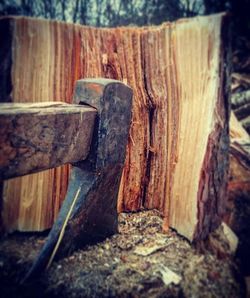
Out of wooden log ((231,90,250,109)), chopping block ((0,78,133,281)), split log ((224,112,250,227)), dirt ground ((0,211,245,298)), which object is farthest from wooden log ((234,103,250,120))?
chopping block ((0,78,133,281))

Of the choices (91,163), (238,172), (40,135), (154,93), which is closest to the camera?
(40,135)

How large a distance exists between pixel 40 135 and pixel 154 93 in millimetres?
775

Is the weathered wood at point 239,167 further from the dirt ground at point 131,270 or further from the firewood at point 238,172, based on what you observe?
the dirt ground at point 131,270

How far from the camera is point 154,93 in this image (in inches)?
60.3

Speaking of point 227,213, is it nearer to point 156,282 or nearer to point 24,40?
point 156,282

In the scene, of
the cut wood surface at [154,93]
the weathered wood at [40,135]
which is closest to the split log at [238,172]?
the cut wood surface at [154,93]

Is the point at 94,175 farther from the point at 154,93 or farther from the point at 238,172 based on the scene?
the point at 238,172

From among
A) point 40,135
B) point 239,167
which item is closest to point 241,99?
point 239,167

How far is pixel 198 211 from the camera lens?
4.54ft

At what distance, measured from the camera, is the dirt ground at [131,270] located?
45.4 inches

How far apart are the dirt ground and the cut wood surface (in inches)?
5.1

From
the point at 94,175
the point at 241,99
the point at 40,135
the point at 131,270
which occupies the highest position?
the point at 241,99

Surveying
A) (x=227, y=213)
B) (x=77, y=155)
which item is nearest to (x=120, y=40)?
(x=77, y=155)

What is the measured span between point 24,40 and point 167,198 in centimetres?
120
